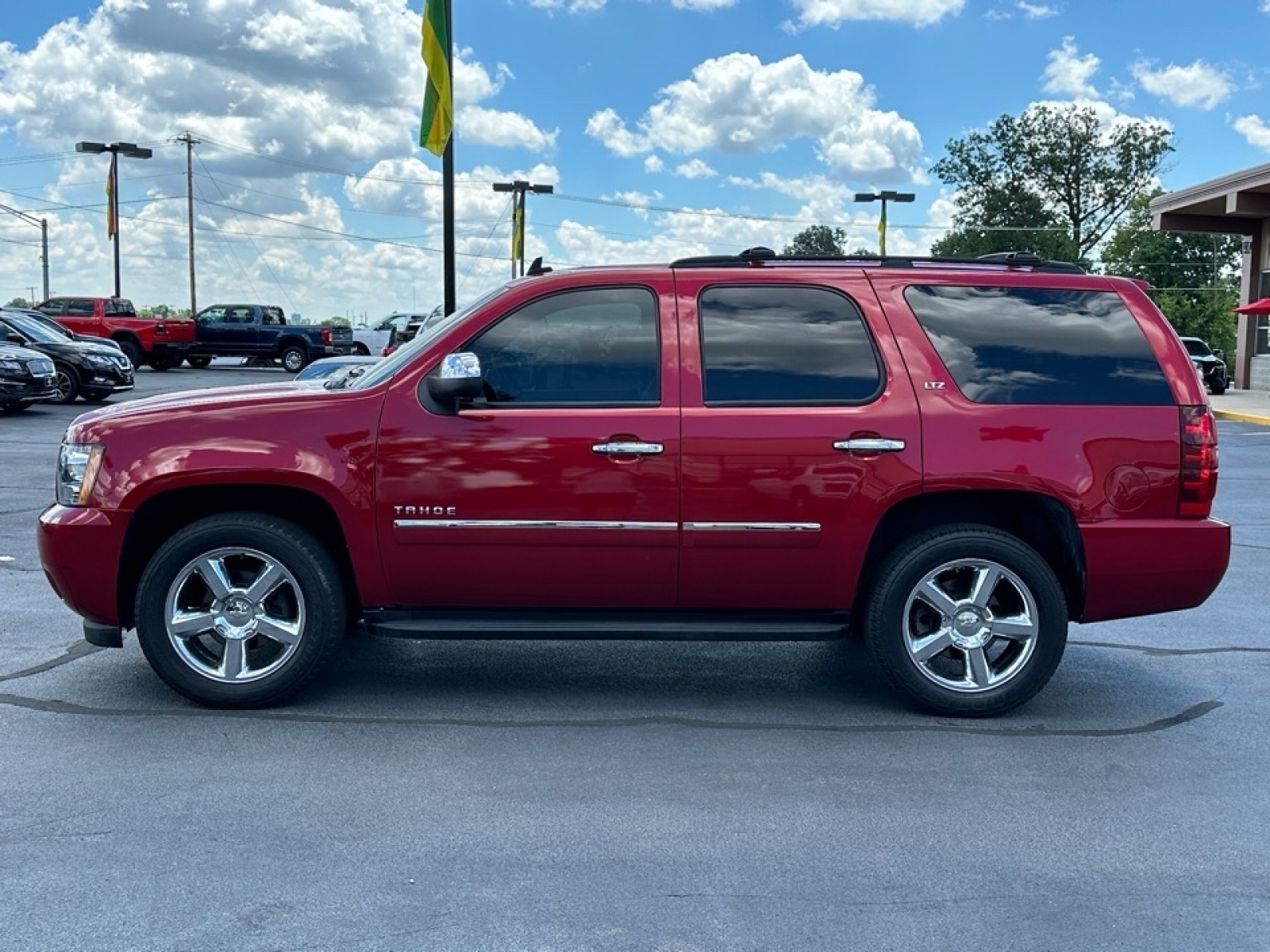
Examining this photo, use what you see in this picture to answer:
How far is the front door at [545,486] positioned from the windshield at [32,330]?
20707 mm

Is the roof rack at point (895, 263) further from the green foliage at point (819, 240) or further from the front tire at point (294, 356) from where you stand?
the green foliage at point (819, 240)

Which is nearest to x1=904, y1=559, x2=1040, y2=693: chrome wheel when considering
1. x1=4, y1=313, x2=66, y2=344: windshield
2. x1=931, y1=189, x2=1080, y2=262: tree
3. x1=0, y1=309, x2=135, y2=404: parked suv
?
x1=0, y1=309, x2=135, y2=404: parked suv

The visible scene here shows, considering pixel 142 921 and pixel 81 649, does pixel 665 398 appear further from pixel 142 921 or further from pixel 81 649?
pixel 81 649

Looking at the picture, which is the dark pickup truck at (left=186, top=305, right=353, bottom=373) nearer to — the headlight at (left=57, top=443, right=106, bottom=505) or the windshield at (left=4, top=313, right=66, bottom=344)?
the windshield at (left=4, top=313, right=66, bottom=344)

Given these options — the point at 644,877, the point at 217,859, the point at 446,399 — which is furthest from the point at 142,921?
the point at 446,399

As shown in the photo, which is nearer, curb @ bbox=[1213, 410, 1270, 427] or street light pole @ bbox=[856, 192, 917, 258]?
curb @ bbox=[1213, 410, 1270, 427]

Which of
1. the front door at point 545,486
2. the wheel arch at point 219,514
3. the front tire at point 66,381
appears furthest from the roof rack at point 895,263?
the front tire at point 66,381

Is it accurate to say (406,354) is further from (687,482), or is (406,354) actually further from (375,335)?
(375,335)

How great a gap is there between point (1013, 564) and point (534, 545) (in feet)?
6.40

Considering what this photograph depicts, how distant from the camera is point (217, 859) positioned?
3.68m

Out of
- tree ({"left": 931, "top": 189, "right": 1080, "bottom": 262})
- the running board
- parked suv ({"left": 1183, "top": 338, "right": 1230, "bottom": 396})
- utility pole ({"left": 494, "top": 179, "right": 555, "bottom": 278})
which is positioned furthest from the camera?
tree ({"left": 931, "top": 189, "right": 1080, "bottom": 262})

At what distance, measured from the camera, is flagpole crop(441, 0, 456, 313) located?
1468 cm

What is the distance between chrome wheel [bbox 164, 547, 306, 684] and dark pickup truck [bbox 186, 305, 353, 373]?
109 feet

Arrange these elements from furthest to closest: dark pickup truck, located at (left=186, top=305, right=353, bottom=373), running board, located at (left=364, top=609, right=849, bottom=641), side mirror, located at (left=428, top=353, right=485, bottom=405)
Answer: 1. dark pickup truck, located at (left=186, top=305, right=353, bottom=373)
2. running board, located at (left=364, top=609, right=849, bottom=641)
3. side mirror, located at (left=428, top=353, right=485, bottom=405)
